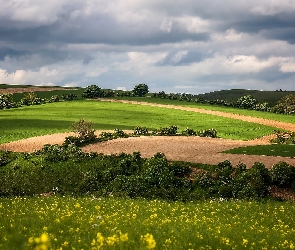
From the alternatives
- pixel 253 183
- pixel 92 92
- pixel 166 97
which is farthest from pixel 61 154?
pixel 166 97

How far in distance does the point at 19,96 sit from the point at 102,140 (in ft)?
416

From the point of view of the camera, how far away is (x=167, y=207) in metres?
21.2

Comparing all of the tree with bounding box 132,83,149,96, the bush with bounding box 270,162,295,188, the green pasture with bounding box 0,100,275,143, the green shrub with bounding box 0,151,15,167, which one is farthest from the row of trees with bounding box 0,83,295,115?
the bush with bounding box 270,162,295,188

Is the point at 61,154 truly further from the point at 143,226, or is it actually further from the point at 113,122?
the point at 113,122

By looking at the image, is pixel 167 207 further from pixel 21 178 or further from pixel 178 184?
pixel 21 178

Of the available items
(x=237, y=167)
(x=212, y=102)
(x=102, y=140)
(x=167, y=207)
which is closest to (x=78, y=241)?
(x=167, y=207)

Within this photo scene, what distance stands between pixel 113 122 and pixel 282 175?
178ft

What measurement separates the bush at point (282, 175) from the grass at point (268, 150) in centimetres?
942

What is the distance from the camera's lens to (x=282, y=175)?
113ft

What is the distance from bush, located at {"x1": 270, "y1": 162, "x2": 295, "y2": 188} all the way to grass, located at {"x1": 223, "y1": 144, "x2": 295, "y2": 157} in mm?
9419

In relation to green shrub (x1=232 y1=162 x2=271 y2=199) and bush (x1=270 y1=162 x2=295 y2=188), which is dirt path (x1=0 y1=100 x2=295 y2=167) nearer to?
bush (x1=270 y1=162 x2=295 y2=188)

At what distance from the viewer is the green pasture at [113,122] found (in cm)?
7269

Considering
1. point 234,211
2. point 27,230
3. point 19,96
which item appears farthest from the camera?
point 19,96

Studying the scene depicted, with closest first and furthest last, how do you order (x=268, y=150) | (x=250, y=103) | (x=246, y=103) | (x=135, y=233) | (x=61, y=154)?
(x=135, y=233) → (x=61, y=154) → (x=268, y=150) → (x=246, y=103) → (x=250, y=103)
